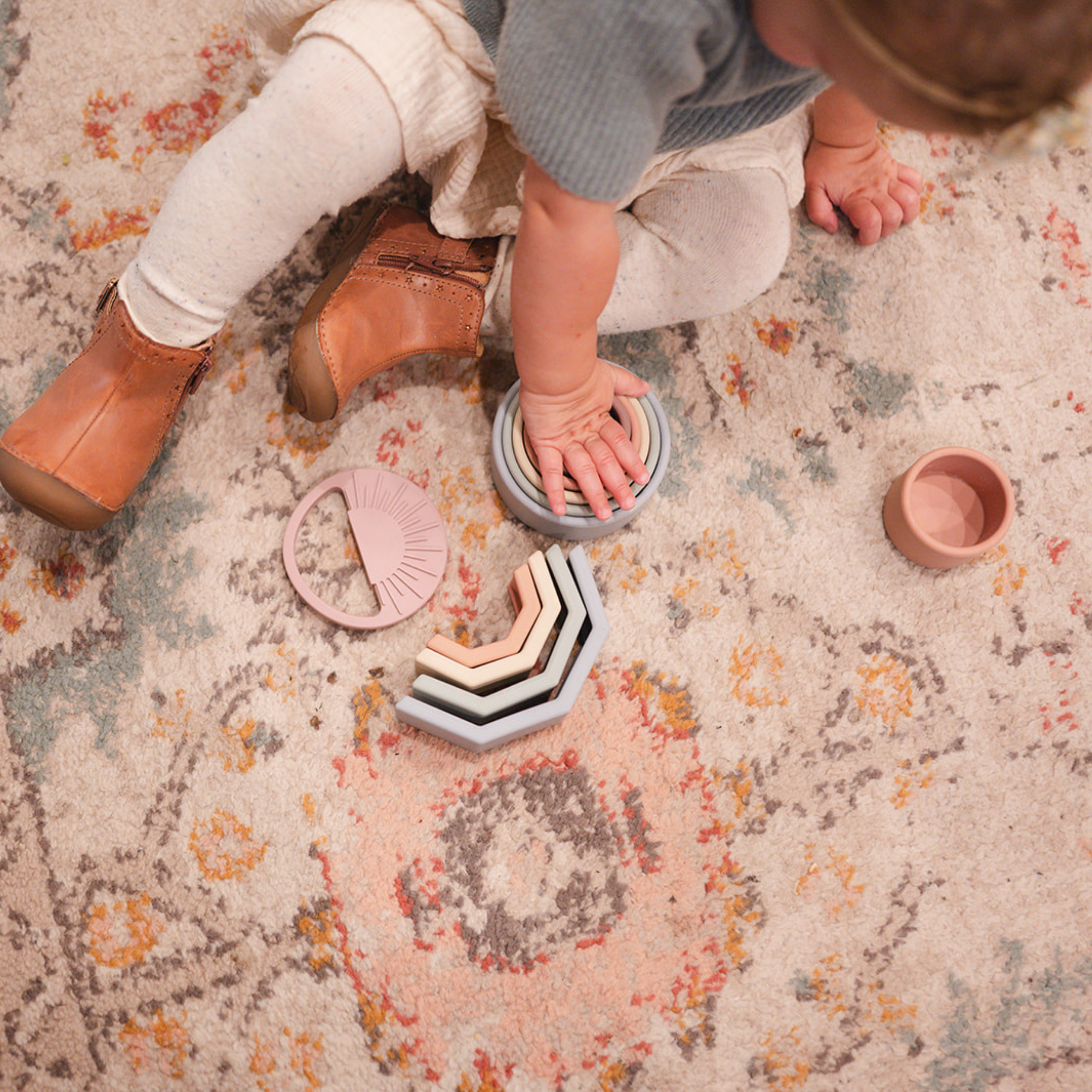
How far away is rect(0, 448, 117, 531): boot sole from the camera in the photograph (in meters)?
0.69

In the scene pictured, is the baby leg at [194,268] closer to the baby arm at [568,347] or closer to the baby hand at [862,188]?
the baby arm at [568,347]

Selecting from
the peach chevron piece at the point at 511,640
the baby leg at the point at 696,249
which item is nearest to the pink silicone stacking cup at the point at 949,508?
the baby leg at the point at 696,249

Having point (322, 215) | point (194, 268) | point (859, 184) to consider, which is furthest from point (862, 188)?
point (194, 268)

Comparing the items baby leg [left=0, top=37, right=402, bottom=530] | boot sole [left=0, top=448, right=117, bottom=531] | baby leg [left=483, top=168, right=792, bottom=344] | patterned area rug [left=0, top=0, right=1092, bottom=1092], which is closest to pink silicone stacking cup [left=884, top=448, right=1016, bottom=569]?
patterned area rug [left=0, top=0, right=1092, bottom=1092]

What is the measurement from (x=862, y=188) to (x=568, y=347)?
42 centimetres

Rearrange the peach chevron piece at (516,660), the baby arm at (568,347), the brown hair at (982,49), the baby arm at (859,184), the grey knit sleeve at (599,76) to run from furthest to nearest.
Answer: the baby arm at (859,184) → the peach chevron piece at (516,660) → the baby arm at (568,347) → the grey knit sleeve at (599,76) → the brown hair at (982,49)

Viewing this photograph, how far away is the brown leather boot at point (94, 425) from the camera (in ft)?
2.28

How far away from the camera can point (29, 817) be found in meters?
0.75

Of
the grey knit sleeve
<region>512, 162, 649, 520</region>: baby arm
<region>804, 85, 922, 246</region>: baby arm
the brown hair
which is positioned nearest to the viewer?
the brown hair

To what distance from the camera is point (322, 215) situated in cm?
70

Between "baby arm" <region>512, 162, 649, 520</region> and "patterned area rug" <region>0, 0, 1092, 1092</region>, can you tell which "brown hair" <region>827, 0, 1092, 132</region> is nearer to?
"baby arm" <region>512, 162, 649, 520</region>

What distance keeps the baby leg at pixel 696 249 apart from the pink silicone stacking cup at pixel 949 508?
234 mm

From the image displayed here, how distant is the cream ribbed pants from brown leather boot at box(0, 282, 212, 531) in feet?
0.07

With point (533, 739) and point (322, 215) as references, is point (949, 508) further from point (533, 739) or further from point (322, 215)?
point (322, 215)
